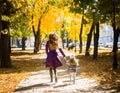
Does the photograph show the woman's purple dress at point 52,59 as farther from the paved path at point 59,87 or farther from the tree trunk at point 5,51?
the tree trunk at point 5,51

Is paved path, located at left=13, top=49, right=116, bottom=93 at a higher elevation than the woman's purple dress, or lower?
lower

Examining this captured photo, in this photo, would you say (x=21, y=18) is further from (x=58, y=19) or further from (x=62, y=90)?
(x=58, y=19)

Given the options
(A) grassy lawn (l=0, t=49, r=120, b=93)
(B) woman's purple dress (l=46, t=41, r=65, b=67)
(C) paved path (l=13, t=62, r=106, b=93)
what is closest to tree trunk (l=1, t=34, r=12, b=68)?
(A) grassy lawn (l=0, t=49, r=120, b=93)

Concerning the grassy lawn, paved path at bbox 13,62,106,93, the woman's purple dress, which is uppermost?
the woman's purple dress

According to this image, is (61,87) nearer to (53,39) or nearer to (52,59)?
(52,59)

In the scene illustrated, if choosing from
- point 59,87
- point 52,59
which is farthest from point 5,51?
point 59,87

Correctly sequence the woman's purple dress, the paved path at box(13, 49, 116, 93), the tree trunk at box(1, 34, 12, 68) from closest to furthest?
the paved path at box(13, 49, 116, 93) → the woman's purple dress → the tree trunk at box(1, 34, 12, 68)

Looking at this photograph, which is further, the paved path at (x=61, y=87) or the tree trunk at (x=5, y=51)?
the tree trunk at (x=5, y=51)

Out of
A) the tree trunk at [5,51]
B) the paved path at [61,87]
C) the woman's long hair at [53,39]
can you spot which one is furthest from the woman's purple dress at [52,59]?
the tree trunk at [5,51]

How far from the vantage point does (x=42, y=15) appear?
4594 cm

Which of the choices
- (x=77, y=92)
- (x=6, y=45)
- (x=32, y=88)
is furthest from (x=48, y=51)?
(x=6, y=45)

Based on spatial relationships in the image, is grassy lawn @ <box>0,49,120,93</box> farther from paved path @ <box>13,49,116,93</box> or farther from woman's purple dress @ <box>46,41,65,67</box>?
woman's purple dress @ <box>46,41,65,67</box>

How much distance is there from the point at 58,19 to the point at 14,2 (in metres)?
32.7

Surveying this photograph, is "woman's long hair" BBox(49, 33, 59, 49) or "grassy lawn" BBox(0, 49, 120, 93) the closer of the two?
"woman's long hair" BBox(49, 33, 59, 49)
